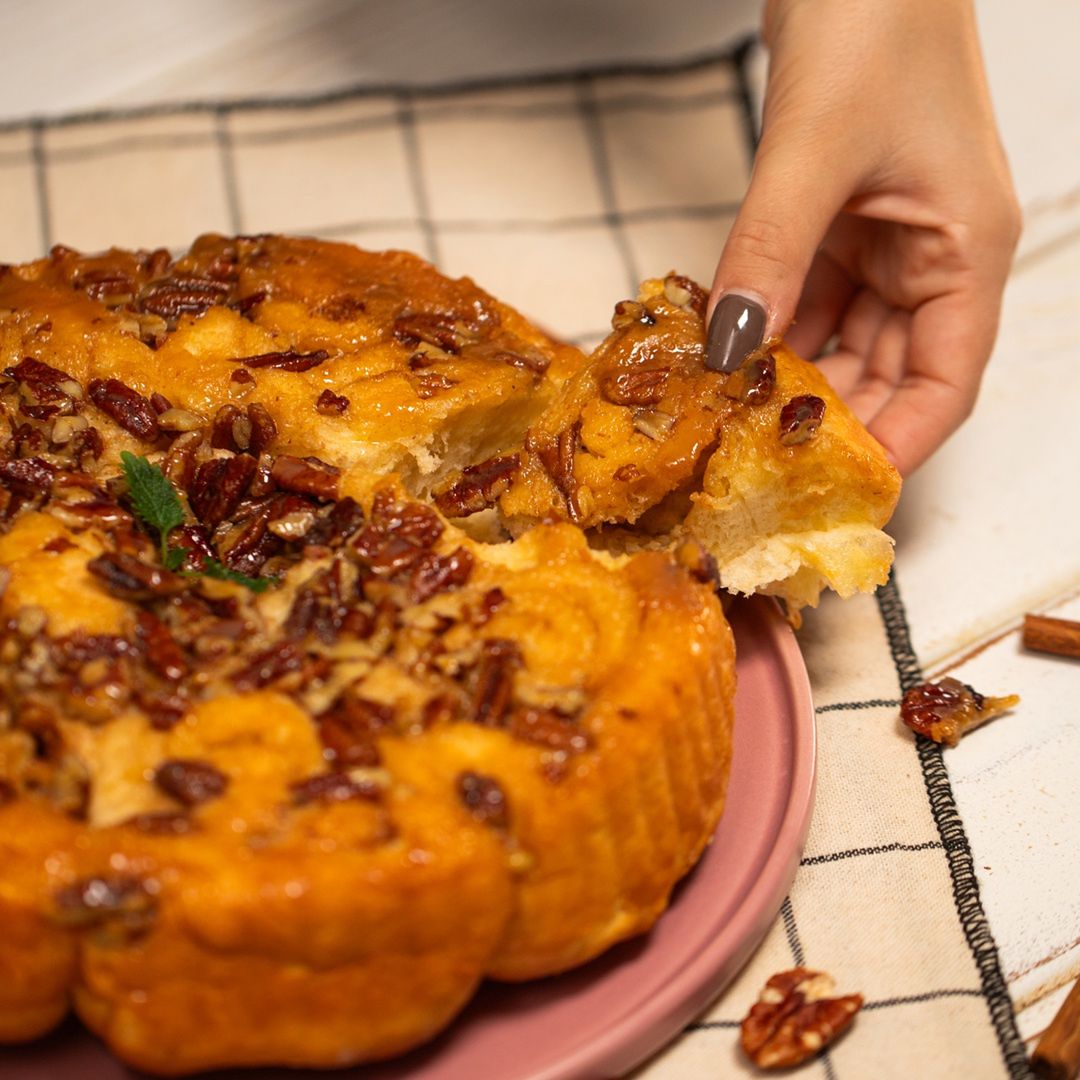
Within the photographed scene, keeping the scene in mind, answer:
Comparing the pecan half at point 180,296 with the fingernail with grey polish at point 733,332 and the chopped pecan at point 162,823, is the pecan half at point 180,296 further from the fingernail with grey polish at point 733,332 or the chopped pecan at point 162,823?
the chopped pecan at point 162,823

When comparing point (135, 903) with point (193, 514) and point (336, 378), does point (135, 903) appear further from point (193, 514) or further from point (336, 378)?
point (336, 378)

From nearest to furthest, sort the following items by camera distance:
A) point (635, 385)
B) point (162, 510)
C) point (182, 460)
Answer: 1. point (162, 510)
2. point (182, 460)
3. point (635, 385)

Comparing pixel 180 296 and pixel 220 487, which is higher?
pixel 180 296

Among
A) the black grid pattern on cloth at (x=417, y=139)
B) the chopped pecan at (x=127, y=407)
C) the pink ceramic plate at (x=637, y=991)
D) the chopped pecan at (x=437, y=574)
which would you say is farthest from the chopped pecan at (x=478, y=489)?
the black grid pattern on cloth at (x=417, y=139)

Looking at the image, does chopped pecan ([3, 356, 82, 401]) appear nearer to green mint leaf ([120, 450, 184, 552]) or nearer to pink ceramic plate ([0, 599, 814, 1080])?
green mint leaf ([120, 450, 184, 552])

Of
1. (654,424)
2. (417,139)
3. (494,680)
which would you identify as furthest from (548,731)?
(417,139)

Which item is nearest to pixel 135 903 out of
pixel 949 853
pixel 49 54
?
pixel 949 853

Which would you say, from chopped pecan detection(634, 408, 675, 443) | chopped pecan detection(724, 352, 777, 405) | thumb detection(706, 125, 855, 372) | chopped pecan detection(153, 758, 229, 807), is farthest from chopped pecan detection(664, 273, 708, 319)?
chopped pecan detection(153, 758, 229, 807)

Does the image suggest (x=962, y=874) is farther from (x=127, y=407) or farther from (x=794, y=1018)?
(x=127, y=407)
